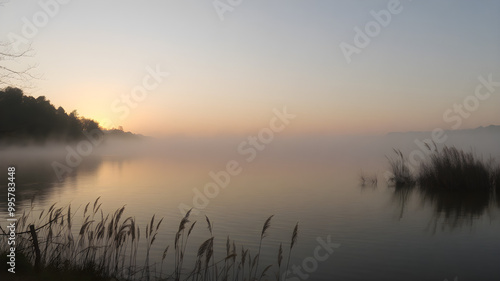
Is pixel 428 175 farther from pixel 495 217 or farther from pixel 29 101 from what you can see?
pixel 29 101

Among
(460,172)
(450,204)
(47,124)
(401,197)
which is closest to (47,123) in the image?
(47,124)

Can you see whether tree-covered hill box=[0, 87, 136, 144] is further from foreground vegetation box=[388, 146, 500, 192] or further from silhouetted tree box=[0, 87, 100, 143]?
foreground vegetation box=[388, 146, 500, 192]

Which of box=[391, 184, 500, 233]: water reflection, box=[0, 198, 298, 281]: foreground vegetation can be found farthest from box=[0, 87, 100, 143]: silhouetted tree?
box=[0, 198, 298, 281]: foreground vegetation

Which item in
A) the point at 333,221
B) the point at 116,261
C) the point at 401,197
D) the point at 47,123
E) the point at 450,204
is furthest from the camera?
the point at 47,123

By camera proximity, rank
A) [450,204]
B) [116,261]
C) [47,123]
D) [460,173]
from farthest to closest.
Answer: [47,123], [460,173], [450,204], [116,261]

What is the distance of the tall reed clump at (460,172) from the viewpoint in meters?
20.4

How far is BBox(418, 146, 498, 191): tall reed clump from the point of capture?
20359 mm

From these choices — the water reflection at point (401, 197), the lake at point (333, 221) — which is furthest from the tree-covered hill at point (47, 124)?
the water reflection at point (401, 197)

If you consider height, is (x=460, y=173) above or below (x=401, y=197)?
above

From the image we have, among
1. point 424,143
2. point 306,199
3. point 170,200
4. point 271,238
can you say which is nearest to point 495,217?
point 424,143

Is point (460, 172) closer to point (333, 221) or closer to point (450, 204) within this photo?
point (450, 204)

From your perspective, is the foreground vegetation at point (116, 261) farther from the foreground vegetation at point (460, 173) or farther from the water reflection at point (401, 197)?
the foreground vegetation at point (460, 173)

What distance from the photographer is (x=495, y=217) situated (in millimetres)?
14953

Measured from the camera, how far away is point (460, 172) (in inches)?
819
